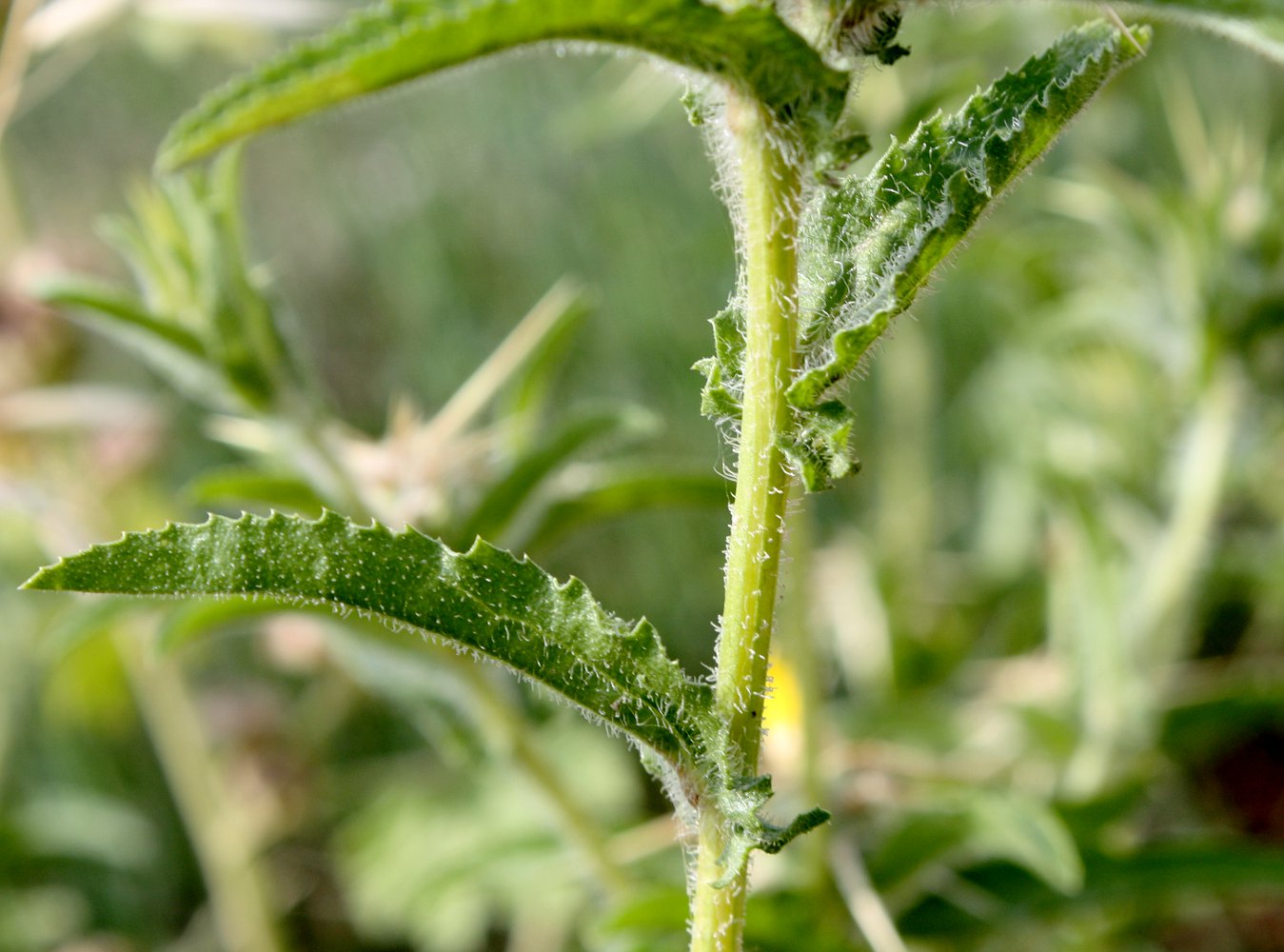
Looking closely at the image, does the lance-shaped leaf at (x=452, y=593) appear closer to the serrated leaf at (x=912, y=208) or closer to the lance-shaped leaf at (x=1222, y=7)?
the serrated leaf at (x=912, y=208)

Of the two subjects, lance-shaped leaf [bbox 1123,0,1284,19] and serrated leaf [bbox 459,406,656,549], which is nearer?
lance-shaped leaf [bbox 1123,0,1284,19]

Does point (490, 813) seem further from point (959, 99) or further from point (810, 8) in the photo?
point (810, 8)

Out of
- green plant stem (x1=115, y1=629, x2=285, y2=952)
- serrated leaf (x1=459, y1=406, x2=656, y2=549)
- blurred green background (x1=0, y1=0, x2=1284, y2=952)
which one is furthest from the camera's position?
green plant stem (x1=115, y1=629, x2=285, y2=952)

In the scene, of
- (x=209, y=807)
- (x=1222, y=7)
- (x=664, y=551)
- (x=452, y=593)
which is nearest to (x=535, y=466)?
(x=452, y=593)

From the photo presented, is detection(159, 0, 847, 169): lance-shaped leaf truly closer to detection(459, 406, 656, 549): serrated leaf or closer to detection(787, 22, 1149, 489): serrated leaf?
detection(787, 22, 1149, 489): serrated leaf

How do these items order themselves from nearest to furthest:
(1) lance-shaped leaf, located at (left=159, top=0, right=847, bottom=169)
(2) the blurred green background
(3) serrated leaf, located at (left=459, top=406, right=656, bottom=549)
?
(1) lance-shaped leaf, located at (left=159, top=0, right=847, bottom=169)
(3) serrated leaf, located at (left=459, top=406, right=656, bottom=549)
(2) the blurred green background

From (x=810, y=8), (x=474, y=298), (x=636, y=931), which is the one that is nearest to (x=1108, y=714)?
(x=636, y=931)

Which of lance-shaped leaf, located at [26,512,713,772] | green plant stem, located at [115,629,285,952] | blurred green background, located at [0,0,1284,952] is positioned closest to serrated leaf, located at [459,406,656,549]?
blurred green background, located at [0,0,1284,952]
